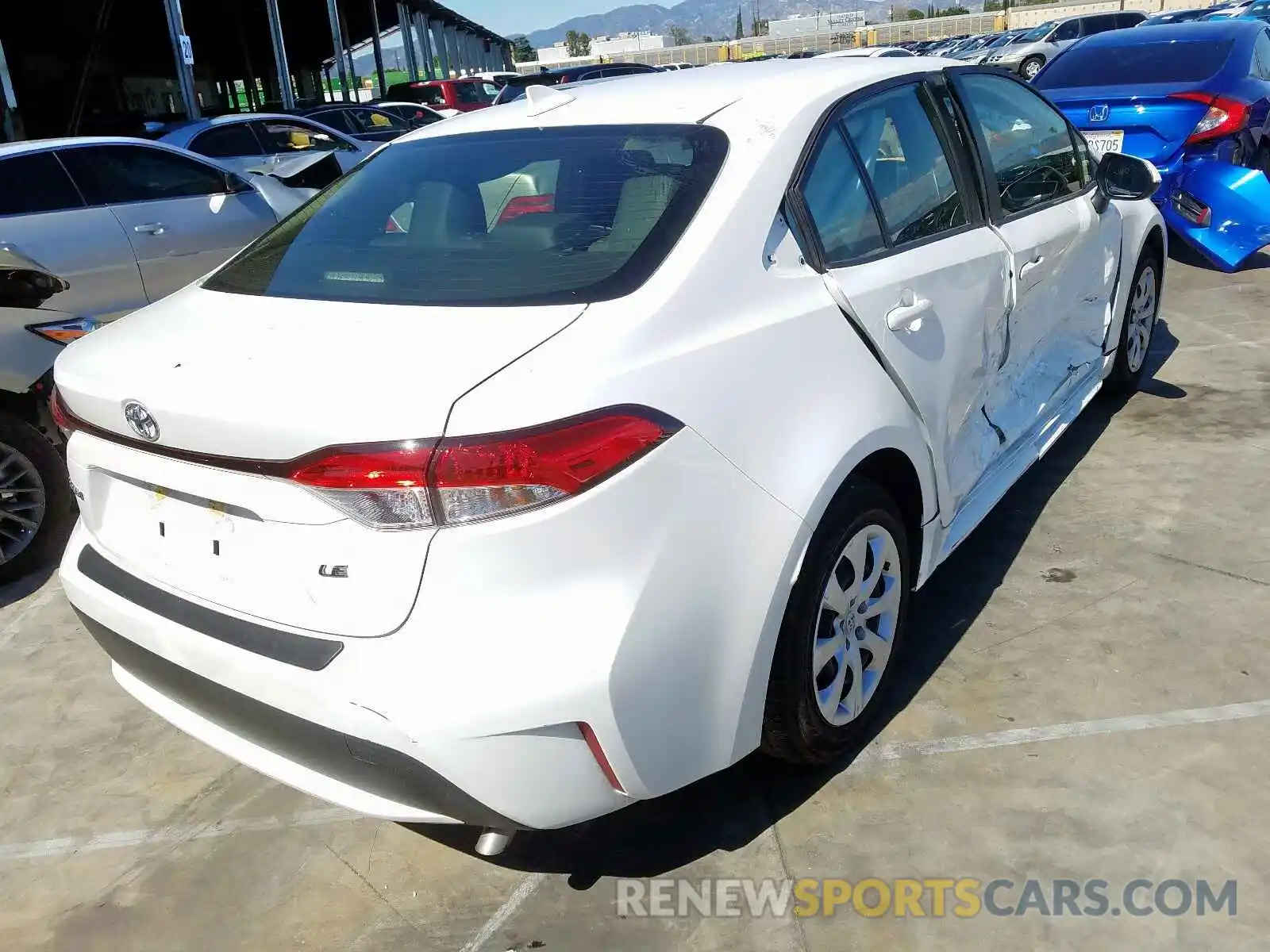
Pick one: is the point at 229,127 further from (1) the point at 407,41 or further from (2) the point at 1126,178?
(1) the point at 407,41

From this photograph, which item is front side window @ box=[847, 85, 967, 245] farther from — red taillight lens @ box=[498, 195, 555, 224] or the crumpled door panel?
the crumpled door panel

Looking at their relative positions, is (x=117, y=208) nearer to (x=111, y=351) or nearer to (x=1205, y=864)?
(x=111, y=351)

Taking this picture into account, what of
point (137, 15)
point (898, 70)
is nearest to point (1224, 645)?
point (898, 70)

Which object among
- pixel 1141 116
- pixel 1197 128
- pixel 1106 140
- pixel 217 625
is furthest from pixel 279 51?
pixel 217 625

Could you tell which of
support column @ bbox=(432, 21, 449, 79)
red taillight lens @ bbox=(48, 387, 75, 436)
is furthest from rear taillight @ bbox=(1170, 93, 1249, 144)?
support column @ bbox=(432, 21, 449, 79)

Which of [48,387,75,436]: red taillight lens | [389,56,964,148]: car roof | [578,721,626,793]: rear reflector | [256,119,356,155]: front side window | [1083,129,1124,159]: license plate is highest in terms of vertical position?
[389,56,964,148]: car roof

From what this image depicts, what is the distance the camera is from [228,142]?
10.3m

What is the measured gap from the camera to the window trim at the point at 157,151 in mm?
6016

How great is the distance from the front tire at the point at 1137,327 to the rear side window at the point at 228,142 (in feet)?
27.9

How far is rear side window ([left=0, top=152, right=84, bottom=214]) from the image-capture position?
5.70 m

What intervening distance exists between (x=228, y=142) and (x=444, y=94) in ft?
47.4

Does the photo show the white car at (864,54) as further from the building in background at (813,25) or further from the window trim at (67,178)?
the building in background at (813,25)

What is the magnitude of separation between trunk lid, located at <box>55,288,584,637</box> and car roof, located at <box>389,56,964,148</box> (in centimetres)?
86

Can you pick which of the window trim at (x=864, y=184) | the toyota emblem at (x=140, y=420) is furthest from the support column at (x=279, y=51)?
the toyota emblem at (x=140, y=420)
